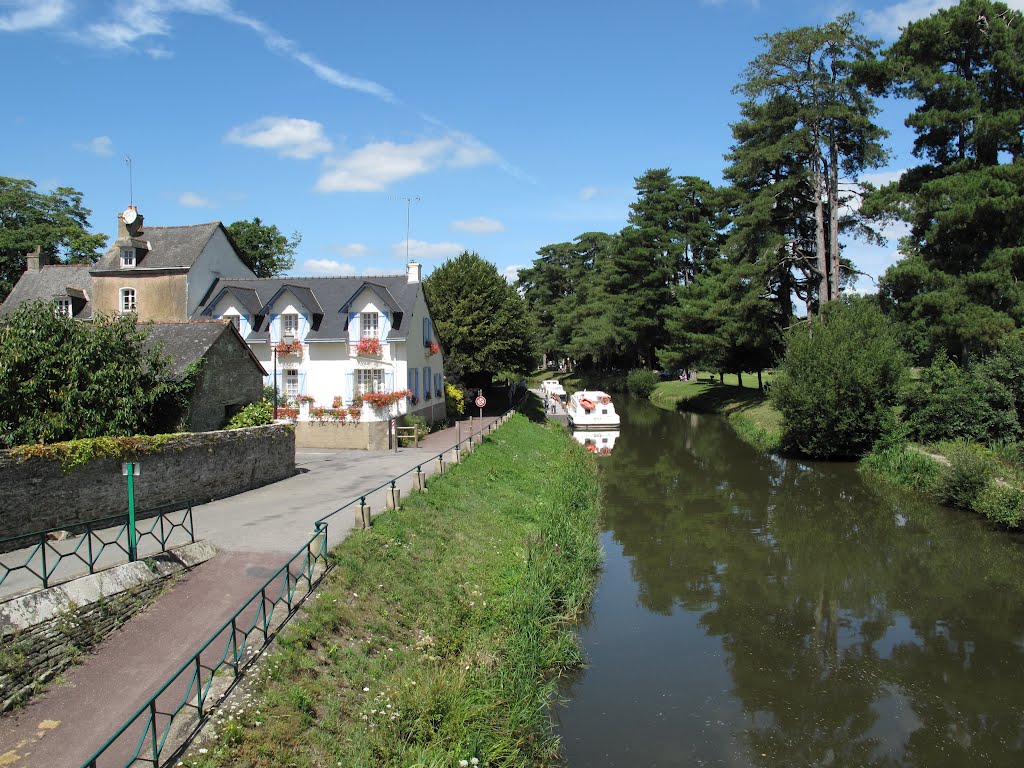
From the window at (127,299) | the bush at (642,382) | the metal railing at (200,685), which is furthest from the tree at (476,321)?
the metal railing at (200,685)

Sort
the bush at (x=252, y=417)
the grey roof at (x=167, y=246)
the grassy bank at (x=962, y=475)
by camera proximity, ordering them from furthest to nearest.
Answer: the grey roof at (x=167, y=246) → the bush at (x=252, y=417) → the grassy bank at (x=962, y=475)

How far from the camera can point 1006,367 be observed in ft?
69.9

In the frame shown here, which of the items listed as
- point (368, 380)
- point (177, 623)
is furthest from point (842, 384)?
point (177, 623)

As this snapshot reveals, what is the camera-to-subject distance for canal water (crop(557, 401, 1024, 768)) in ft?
29.4

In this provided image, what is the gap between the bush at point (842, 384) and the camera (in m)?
26.1

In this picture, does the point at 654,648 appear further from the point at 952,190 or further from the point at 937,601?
the point at 952,190

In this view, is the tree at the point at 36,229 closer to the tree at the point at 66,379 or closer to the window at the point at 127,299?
the window at the point at 127,299

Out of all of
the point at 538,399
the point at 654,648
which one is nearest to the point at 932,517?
the point at 654,648

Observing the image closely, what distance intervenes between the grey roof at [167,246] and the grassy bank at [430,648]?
62.6 ft

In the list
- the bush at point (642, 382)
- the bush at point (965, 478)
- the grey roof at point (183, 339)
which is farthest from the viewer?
the bush at point (642, 382)

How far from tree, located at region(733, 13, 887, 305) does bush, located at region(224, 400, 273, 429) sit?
91.1 feet

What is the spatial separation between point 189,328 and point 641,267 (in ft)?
139

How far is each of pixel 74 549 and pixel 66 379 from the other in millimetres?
4475

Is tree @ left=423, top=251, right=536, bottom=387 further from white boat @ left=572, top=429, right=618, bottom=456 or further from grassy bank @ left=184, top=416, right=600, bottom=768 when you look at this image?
grassy bank @ left=184, top=416, right=600, bottom=768
